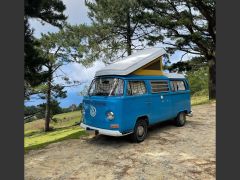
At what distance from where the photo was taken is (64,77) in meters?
34.3

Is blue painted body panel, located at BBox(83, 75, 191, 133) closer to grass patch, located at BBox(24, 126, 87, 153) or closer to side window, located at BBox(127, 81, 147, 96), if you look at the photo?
side window, located at BBox(127, 81, 147, 96)

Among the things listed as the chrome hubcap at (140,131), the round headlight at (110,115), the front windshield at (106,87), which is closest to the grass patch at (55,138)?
the front windshield at (106,87)

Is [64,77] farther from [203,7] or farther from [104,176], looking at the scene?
[104,176]

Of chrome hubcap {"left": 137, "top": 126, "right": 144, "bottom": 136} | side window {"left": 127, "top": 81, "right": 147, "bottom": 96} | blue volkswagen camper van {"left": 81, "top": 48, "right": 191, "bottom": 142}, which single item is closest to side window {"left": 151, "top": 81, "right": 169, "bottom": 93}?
blue volkswagen camper van {"left": 81, "top": 48, "right": 191, "bottom": 142}

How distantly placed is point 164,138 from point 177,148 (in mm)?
1322

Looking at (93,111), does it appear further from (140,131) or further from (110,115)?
(140,131)

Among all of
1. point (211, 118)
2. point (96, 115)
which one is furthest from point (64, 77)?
point (96, 115)

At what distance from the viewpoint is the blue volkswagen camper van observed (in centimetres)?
853

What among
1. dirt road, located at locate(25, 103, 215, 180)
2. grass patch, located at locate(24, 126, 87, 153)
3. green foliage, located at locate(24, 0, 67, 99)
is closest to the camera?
dirt road, located at locate(25, 103, 215, 180)

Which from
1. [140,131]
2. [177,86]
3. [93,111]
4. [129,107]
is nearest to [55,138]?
[93,111]

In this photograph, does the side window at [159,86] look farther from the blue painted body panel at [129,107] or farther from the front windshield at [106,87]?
the front windshield at [106,87]

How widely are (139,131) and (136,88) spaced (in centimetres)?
153

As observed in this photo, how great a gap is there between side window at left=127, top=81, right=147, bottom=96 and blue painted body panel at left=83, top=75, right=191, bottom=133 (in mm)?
140

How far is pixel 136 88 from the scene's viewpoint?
30.4 ft
